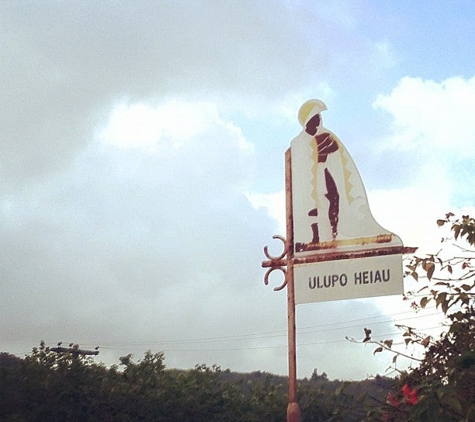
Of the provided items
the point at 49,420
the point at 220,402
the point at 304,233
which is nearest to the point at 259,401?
the point at 220,402

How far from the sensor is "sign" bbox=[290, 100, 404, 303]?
6.38 meters

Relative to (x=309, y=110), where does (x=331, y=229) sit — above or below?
below

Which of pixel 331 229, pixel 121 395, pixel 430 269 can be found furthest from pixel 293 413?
pixel 121 395

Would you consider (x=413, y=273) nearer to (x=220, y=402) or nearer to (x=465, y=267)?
(x=465, y=267)

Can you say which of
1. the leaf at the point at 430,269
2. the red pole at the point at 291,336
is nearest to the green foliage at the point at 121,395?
the red pole at the point at 291,336

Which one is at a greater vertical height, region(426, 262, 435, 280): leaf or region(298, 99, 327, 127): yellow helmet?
region(298, 99, 327, 127): yellow helmet

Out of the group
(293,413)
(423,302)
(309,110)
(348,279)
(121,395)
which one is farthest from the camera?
(121,395)

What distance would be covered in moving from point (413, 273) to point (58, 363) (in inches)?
613

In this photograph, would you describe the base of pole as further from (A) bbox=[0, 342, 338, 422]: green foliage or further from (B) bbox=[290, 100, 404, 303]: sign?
(A) bbox=[0, 342, 338, 422]: green foliage

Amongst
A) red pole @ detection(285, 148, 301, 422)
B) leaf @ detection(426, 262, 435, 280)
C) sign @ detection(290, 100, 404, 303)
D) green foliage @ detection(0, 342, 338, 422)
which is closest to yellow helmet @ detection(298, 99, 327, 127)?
sign @ detection(290, 100, 404, 303)

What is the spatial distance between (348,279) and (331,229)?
0.51 meters

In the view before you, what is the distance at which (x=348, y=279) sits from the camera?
646 cm

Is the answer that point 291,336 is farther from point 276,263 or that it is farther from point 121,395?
point 121,395

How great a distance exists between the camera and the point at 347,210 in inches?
262
